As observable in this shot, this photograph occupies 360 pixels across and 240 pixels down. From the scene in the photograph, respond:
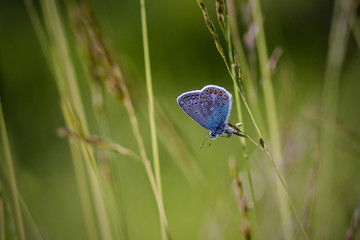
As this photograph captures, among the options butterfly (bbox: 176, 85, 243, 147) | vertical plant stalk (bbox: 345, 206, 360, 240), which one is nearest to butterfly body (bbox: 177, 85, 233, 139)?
butterfly (bbox: 176, 85, 243, 147)

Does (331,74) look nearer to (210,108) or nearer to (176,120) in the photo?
(210,108)

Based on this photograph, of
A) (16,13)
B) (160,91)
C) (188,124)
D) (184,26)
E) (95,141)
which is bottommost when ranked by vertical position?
(95,141)

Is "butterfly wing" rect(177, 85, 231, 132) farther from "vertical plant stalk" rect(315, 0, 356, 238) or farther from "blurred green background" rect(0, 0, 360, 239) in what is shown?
"vertical plant stalk" rect(315, 0, 356, 238)

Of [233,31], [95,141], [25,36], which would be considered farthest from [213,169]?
[25,36]

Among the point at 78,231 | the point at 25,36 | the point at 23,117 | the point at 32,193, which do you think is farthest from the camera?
the point at 25,36

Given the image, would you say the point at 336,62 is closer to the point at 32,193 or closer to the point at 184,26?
the point at 32,193

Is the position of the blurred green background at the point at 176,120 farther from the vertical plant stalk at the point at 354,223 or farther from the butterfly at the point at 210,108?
the vertical plant stalk at the point at 354,223

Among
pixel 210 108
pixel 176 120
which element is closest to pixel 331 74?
pixel 210 108
